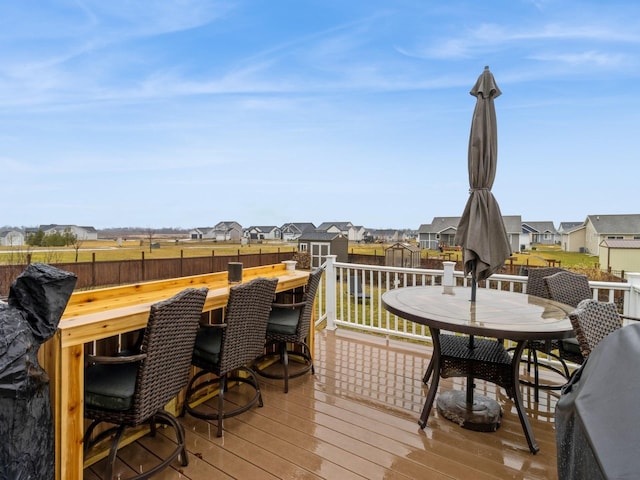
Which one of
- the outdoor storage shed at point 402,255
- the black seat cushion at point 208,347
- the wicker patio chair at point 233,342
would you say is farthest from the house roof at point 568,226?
the black seat cushion at point 208,347

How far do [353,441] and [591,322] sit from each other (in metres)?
1.70

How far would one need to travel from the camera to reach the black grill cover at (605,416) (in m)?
0.79

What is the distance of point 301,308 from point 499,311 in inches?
67.2

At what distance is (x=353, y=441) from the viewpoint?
Result: 8.03 feet

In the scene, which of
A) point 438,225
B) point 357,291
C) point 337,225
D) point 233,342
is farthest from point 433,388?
point 337,225

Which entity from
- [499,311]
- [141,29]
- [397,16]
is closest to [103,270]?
[141,29]

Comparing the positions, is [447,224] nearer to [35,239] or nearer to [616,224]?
[616,224]

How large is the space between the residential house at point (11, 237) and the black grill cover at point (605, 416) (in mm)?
8595

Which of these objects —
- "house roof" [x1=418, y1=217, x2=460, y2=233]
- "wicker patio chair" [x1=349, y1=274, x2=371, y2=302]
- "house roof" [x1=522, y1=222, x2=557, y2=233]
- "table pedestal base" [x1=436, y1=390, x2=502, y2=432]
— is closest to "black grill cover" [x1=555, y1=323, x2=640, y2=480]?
"table pedestal base" [x1=436, y1=390, x2=502, y2=432]

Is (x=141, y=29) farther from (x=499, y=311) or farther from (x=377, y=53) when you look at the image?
(x=499, y=311)

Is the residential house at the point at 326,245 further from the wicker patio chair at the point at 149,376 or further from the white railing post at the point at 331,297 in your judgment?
the wicker patio chair at the point at 149,376

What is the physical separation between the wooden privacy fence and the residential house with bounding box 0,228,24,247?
1.58 ft

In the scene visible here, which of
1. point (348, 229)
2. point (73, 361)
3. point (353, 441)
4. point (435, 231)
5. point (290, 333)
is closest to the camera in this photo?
point (73, 361)

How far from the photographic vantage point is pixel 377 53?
8.70 meters
